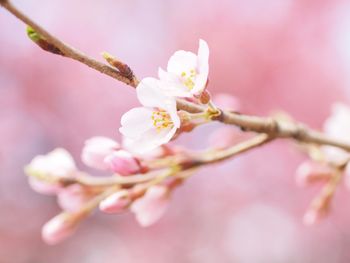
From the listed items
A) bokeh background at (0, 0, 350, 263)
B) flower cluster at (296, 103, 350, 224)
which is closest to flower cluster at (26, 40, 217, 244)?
flower cluster at (296, 103, 350, 224)

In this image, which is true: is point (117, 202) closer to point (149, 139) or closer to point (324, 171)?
point (149, 139)

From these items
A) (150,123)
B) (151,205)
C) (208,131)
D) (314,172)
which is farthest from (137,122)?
(208,131)

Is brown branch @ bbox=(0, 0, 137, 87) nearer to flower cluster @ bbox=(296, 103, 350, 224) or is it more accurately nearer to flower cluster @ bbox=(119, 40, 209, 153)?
flower cluster @ bbox=(119, 40, 209, 153)

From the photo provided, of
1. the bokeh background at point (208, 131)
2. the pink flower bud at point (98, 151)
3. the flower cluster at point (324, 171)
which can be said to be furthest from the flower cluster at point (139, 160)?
the bokeh background at point (208, 131)

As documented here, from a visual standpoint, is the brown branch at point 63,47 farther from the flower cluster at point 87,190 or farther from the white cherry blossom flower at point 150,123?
the flower cluster at point 87,190

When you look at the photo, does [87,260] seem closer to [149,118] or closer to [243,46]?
[243,46]
